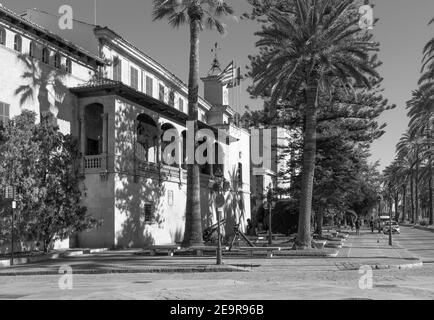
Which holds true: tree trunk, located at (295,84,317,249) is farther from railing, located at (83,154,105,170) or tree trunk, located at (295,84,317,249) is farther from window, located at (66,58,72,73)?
window, located at (66,58,72,73)

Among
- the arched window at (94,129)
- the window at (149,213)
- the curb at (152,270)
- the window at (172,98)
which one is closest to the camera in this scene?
the curb at (152,270)

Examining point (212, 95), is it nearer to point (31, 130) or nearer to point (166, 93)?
point (166, 93)

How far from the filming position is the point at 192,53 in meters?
28.1

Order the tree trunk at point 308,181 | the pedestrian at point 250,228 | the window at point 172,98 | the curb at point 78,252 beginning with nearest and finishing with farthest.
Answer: the curb at point 78,252 → the tree trunk at point 308,181 → the window at point 172,98 → the pedestrian at point 250,228

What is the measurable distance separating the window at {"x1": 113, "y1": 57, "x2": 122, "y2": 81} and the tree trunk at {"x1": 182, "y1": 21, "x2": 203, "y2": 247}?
783 cm

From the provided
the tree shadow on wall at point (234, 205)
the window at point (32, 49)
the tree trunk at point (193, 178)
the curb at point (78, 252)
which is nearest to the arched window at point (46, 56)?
the window at point (32, 49)

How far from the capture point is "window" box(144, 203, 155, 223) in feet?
109

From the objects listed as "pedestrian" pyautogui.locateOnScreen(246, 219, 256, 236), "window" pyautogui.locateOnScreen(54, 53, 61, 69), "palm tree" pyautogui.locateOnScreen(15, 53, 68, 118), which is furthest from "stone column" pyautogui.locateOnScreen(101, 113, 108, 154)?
"pedestrian" pyautogui.locateOnScreen(246, 219, 256, 236)

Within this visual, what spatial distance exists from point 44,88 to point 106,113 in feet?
11.4

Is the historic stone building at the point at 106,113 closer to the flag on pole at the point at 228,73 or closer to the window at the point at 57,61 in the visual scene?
the window at the point at 57,61

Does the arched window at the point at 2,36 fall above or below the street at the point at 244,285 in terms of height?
above

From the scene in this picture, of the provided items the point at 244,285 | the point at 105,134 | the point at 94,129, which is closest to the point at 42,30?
the point at 105,134

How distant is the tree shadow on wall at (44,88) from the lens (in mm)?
26552

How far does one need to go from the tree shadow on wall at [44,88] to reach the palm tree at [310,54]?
10003 mm
